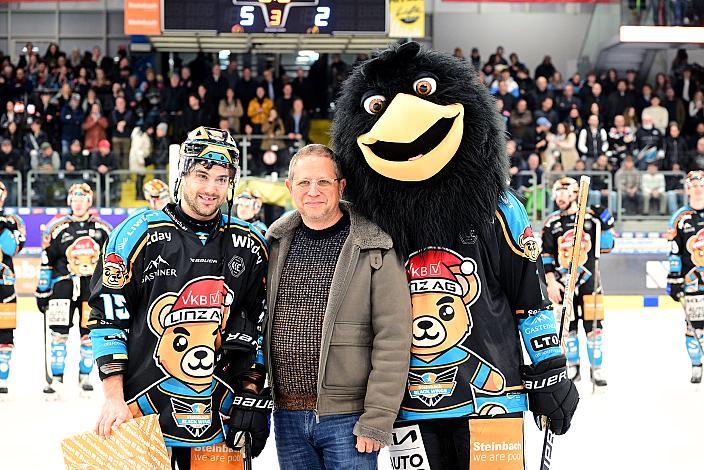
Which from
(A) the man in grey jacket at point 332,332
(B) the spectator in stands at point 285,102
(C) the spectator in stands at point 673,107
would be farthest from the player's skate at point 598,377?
(C) the spectator in stands at point 673,107

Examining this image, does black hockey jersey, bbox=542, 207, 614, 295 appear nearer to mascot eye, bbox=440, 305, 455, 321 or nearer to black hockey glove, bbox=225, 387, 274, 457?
mascot eye, bbox=440, 305, 455, 321

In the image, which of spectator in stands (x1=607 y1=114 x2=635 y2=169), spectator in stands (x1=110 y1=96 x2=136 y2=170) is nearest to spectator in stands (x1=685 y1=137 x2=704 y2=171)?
spectator in stands (x1=607 y1=114 x2=635 y2=169)

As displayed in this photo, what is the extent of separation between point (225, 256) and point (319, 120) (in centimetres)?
1365

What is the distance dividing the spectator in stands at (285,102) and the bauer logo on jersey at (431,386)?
41.2 ft

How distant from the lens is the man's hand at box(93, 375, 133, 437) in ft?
9.36

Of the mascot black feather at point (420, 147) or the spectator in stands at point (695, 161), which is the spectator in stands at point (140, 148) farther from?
the mascot black feather at point (420, 147)

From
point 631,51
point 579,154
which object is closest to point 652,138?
point 579,154

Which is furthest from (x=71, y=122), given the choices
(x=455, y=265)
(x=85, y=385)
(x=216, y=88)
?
(x=455, y=265)

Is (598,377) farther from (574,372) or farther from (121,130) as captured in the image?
(121,130)

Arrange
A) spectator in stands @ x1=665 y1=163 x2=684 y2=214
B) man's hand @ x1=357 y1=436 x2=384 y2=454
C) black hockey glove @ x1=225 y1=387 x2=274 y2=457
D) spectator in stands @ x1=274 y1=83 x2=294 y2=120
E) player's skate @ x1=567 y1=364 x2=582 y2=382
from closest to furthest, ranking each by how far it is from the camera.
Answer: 1. man's hand @ x1=357 y1=436 x2=384 y2=454
2. black hockey glove @ x1=225 y1=387 x2=274 y2=457
3. player's skate @ x1=567 y1=364 x2=582 y2=382
4. spectator in stands @ x1=665 y1=163 x2=684 y2=214
5. spectator in stands @ x1=274 y1=83 x2=294 y2=120

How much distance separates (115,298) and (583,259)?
5282mm

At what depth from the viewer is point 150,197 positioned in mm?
7934

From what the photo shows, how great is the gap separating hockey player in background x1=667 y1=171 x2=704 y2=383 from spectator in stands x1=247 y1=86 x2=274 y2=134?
873cm

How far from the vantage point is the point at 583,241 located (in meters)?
7.59
